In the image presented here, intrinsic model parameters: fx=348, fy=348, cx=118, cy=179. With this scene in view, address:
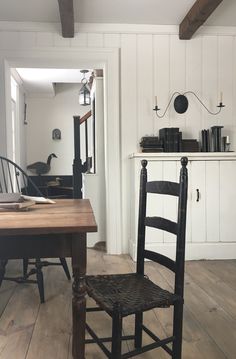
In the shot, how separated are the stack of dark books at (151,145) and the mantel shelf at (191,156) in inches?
5.6

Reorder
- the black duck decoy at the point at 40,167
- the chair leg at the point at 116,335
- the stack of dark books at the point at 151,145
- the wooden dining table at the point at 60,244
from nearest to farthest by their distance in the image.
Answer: the chair leg at the point at 116,335 < the wooden dining table at the point at 60,244 < the stack of dark books at the point at 151,145 < the black duck decoy at the point at 40,167

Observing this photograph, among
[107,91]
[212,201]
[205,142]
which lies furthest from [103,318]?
[107,91]

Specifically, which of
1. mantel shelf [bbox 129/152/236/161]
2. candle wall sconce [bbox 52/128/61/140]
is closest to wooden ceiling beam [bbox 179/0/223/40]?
mantel shelf [bbox 129/152/236/161]

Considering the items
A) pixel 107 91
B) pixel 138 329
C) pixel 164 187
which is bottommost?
pixel 138 329

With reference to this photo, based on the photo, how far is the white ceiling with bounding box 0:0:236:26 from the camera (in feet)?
10.6

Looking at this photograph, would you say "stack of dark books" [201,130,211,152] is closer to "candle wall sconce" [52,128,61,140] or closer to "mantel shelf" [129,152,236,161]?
"mantel shelf" [129,152,236,161]

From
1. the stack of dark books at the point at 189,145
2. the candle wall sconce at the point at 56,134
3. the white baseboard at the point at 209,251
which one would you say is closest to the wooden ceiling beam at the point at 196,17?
the stack of dark books at the point at 189,145

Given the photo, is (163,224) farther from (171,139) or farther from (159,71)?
(159,71)

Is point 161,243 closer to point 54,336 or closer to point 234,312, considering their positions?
point 234,312

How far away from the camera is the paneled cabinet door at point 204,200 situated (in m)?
3.53

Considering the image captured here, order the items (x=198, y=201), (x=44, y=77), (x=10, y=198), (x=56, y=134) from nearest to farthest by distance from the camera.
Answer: (x=10, y=198) < (x=198, y=201) < (x=44, y=77) < (x=56, y=134)

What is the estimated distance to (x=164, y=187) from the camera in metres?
1.60

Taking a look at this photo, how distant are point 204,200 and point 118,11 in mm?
2063

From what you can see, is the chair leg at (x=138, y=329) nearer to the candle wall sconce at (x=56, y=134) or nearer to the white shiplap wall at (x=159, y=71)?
the white shiplap wall at (x=159, y=71)
